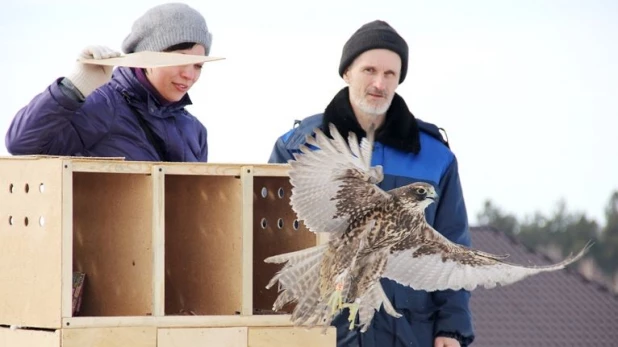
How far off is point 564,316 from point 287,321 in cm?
2914

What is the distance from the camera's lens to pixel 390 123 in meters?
6.78

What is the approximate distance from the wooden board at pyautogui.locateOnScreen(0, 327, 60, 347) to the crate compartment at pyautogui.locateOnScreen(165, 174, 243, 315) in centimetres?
72

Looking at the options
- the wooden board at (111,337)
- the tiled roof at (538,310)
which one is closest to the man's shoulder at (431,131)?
the wooden board at (111,337)

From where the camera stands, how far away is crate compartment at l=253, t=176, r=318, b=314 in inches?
253

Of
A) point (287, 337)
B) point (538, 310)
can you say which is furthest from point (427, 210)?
point (538, 310)

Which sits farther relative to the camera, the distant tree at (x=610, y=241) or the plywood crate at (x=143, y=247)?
the distant tree at (x=610, y=241)

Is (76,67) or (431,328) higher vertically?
(76,67)

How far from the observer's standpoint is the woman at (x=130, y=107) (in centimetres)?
590

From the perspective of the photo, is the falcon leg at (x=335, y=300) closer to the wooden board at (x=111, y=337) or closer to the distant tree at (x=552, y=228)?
the wooden board at (x=111, y=337)

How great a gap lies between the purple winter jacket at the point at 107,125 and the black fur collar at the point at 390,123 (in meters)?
0.61

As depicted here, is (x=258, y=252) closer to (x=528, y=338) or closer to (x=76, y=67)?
(x=76, y=67)

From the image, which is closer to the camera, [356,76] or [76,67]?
[76,67]

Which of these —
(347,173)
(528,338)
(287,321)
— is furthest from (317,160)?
(528,338)

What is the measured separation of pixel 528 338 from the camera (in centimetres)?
3291
